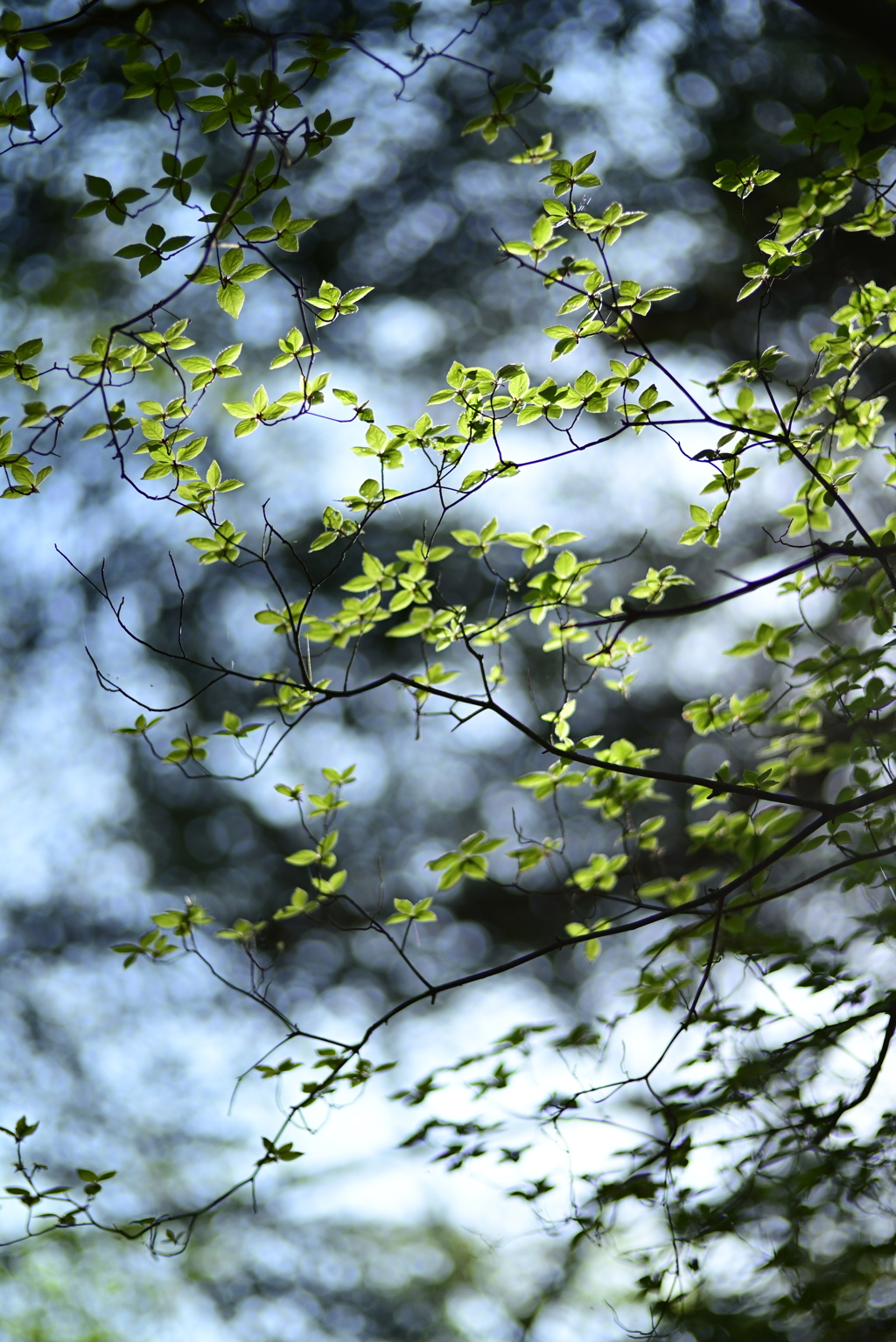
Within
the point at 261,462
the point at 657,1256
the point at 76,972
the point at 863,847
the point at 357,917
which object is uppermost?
the point at 261,462

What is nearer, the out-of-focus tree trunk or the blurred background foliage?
the out-of-focus tree trunk

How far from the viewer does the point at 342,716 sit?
3.54 meters

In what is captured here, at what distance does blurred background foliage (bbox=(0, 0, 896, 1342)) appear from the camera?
2.97 metres

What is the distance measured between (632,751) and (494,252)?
2329 mm

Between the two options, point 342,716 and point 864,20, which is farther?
point 342,716

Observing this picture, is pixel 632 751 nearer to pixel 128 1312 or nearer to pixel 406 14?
pixel 406 14

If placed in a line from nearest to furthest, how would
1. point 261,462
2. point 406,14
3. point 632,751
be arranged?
point 406,14 < point 632,751 < point 261,462

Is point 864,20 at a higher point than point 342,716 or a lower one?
lower

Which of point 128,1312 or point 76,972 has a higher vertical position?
point 76,972

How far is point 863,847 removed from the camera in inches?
73.4

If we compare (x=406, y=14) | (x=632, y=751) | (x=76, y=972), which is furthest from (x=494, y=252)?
(x=76, y=972)

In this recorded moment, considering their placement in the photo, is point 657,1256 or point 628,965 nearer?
point 657,1256

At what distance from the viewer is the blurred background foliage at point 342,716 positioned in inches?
117

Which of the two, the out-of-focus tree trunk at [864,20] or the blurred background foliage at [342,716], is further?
the blurred background foliage at [342,716]
